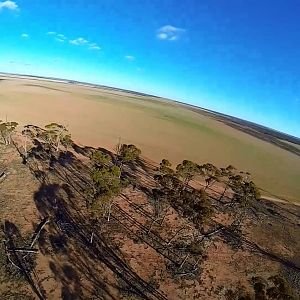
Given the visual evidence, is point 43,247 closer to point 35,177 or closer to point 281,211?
point 35,177

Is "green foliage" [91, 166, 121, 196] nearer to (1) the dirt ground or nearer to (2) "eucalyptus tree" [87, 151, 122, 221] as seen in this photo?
(2) "eucalyptus tree" [87, 151, 122, 221]

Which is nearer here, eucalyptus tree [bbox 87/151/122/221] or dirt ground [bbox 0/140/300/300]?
dirt ground [bbox 0/140/300/300]

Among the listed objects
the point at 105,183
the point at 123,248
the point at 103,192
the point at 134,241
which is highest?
the point at 105,183

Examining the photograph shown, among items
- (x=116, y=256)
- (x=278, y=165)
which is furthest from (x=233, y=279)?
(x=278, y=165)

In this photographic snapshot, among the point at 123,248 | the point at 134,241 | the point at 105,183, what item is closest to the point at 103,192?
the point at 105,183

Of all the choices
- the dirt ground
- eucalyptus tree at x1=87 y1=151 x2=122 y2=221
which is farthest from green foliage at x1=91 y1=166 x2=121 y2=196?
the dirt ground

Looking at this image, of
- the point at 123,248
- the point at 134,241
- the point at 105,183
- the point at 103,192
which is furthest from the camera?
the point at 105,183

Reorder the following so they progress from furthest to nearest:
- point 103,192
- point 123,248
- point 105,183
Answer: point 105,183, point 103,192, point 123,248

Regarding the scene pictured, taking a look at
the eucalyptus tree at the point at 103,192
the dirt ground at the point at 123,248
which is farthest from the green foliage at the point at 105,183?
the dirt ground at the point at 123,248

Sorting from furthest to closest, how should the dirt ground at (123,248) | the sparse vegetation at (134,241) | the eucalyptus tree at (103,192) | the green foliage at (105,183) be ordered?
the green foliage at (105,183)
the eucalyptus tree at (103,192)
the dirt ground at (123,248)
the sparse vegetation at (134,241)

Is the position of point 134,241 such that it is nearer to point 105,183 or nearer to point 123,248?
point 123,248

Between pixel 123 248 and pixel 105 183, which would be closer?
pixel 123 248

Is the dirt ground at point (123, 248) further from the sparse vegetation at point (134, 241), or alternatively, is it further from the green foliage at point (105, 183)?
the green foliage at point (105, 183)
